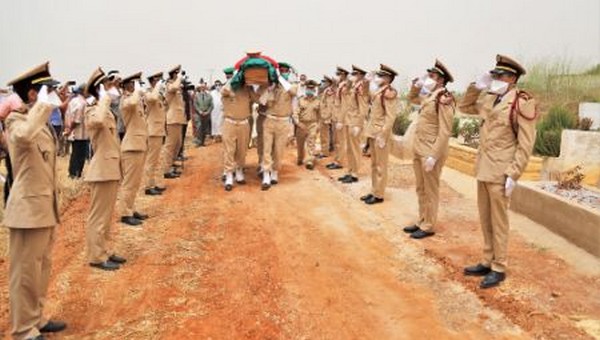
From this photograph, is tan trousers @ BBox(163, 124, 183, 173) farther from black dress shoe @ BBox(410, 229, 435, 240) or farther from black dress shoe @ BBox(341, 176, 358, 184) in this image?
black dress shoe @ BBox(410, 229, 435, 240)

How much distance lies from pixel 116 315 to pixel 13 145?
161cm

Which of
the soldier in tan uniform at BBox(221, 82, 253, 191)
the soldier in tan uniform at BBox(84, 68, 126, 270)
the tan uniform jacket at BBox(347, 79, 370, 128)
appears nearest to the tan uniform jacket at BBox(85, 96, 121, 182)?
the soldier in tan uniform at BBox(84, 68, 126, 270)

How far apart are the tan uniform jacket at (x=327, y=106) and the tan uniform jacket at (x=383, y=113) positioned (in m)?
4.17

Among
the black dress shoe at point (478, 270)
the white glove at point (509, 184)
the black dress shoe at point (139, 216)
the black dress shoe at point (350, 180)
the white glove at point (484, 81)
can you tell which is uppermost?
the white glove at point (484, 81)

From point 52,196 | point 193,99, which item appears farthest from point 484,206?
point 193,99

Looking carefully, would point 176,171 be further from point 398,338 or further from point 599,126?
point 599,126

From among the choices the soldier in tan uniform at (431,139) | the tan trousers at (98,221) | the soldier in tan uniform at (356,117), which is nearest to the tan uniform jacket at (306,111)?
the soldier in tan uniform at (356,117)

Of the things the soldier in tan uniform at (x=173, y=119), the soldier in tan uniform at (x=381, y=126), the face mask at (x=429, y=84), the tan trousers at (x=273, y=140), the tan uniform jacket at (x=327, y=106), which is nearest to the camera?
the face mask at (x=429, y=84)

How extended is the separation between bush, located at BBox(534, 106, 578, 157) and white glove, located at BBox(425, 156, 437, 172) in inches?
170

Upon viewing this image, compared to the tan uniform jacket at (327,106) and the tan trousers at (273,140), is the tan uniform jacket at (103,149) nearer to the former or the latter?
the tan trousers at (273,140)

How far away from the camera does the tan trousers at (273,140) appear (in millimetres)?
9844

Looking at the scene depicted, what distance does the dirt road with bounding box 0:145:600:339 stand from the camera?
4.45 meters

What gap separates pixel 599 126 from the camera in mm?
10836

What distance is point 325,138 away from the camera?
1356 cm
